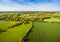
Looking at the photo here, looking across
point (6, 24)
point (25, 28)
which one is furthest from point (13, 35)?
point (25, 28)

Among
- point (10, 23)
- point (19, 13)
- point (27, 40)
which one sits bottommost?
point (27, 40)

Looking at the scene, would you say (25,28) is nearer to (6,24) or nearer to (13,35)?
(6,24)

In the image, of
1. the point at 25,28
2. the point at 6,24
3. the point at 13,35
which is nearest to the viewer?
the point at 13,35

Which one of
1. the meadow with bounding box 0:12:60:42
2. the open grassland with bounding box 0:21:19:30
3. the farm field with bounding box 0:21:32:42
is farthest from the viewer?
the open grassland with bounding box 0:21:19:30

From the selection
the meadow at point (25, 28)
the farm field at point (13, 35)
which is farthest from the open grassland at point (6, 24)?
the farm field at point (13, 35)

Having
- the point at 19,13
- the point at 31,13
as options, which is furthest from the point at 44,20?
the point at 19,13

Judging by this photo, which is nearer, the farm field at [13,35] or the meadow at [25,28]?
the farm field at [13,35]

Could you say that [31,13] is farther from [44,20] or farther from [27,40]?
[27,40]

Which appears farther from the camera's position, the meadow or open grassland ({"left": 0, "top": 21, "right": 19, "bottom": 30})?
open grassland ({"left": 0, "top": 21, "right": 19, "bottom": 30})

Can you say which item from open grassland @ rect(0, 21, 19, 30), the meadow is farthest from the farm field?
open grassland @ rect(0, 21, 19, 30)

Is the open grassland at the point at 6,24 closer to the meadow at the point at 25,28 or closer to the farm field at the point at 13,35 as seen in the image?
the meadow at the point at 25,28

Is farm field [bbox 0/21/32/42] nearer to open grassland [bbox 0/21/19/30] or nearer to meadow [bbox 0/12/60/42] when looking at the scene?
meadow [bbox 0/12/60/42]
